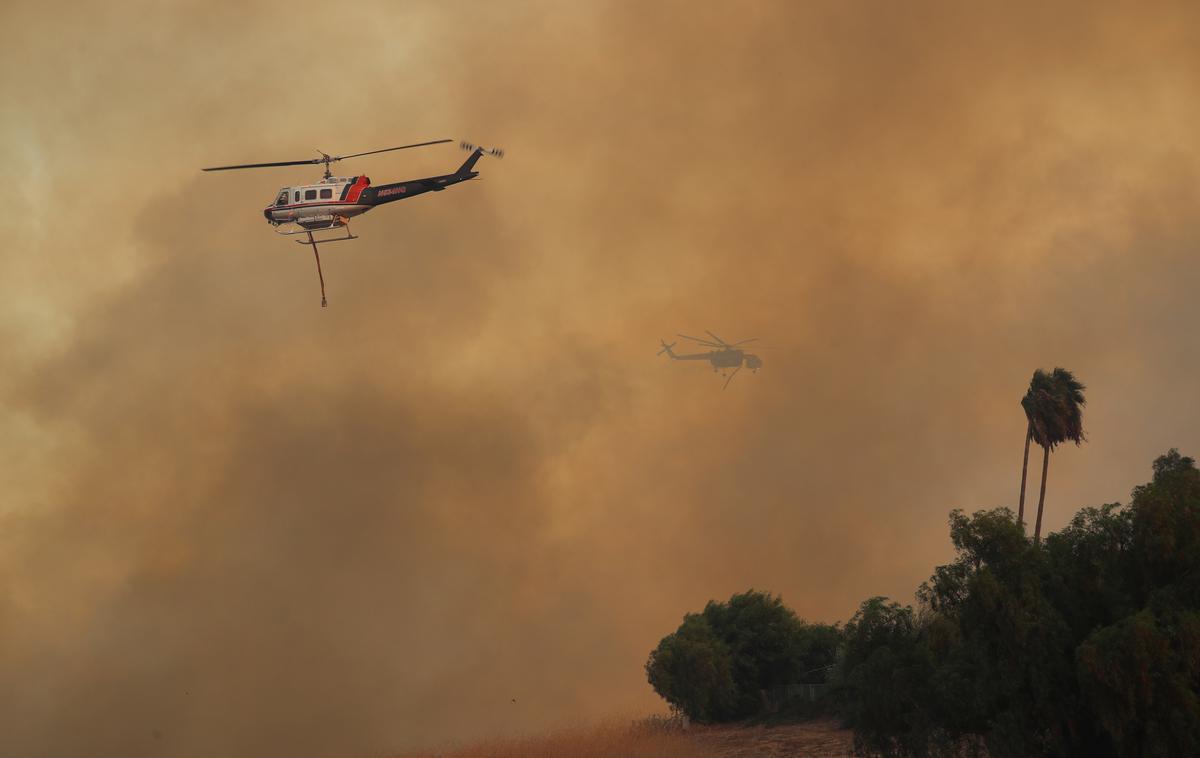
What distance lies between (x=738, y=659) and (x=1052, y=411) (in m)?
25.6

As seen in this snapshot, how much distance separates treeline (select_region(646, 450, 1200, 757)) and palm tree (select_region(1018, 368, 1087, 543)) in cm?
1840

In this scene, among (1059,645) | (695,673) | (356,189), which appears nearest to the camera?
(1059,645)

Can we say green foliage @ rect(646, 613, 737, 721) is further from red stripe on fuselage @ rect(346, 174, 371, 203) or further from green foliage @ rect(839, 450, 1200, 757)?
red stripe on fuselage @ rect(346, 174, 371, 203)

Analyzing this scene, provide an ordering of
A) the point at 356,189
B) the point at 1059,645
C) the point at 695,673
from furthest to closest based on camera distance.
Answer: the point at 695,673
the point at 356,189
the point at 1059,645

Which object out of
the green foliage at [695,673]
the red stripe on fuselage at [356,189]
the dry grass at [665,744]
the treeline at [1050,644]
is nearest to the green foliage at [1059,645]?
the treeline at [1050,644]

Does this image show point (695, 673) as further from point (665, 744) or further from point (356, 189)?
point (356, 189)

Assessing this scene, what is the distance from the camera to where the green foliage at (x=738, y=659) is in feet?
232

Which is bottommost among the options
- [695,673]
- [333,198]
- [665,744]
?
[665,744]

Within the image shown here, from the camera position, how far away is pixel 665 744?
59188mm

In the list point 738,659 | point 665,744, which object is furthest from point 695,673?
point 665,744

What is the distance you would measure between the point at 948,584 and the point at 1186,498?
7.78 meters

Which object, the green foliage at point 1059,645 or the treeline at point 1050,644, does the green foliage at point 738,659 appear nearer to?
the treeline at point 1050,644

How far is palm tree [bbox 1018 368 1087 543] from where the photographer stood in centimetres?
6131

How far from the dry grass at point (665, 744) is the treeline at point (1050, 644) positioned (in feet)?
40.8
